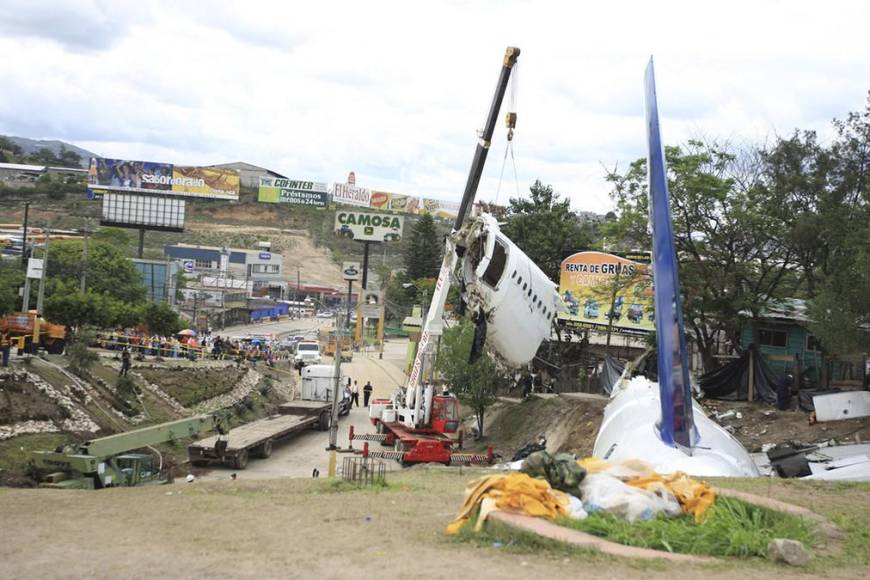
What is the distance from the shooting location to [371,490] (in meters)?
16.0

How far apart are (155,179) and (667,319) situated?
138943 mm

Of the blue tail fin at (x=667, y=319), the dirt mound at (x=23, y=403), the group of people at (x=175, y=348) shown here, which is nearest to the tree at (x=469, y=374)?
the group of people at (x=175, y=348)

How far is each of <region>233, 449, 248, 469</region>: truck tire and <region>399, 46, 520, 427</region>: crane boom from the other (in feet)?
21.9

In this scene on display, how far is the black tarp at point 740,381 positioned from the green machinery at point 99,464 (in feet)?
79.0

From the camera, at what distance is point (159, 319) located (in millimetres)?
56562

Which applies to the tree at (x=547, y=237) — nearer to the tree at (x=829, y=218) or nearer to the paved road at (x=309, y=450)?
the paved road at (x=309, y=450)

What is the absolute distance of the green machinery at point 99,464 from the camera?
19.9 metres

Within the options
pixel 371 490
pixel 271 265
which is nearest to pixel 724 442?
pixel 371 490

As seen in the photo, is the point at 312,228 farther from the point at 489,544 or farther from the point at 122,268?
the point at 489,544

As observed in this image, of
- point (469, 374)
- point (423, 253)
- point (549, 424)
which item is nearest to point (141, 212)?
point (423, 253)

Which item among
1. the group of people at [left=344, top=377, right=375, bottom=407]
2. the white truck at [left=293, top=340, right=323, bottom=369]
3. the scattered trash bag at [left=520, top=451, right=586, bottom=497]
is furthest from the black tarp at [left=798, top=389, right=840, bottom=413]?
the white truck at [left=293, top=340, right=323, bottom=369]

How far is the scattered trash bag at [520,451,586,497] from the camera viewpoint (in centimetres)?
1148

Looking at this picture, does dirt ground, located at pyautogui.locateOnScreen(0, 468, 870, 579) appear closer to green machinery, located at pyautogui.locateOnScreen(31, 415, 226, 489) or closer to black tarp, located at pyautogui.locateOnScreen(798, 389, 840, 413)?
green machinery, located at pyautogui.locateOnScreen(31, 415, 226, 489)

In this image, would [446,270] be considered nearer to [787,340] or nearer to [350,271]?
[787,340]
